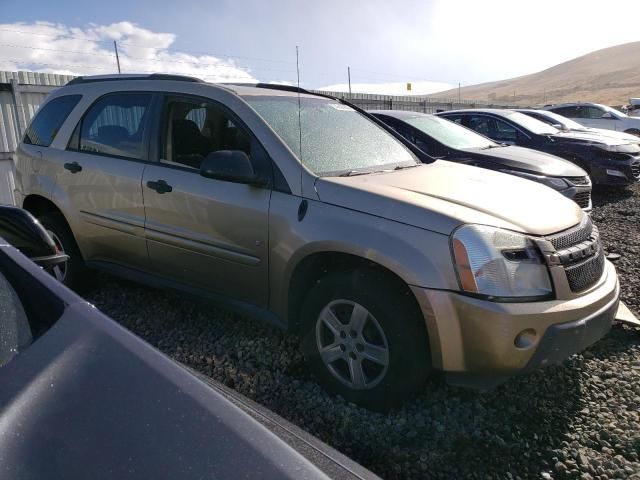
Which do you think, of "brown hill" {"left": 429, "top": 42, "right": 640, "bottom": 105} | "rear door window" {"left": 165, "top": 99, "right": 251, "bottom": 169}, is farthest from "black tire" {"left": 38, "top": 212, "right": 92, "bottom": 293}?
"brown hill" {"left": 429, "top": 42, "right": 640, "bottom": 105}

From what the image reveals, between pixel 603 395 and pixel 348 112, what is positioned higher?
pixel 348 112

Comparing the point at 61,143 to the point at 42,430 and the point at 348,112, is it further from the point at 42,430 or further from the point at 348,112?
the point at 42,430

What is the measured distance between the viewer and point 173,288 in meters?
3.54

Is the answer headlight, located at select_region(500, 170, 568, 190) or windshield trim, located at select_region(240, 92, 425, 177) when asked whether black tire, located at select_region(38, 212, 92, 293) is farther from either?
headlight, located at select_region(500, 170, 568, 190)

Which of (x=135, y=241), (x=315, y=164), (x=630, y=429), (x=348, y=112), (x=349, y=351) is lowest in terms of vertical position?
(x=630, y=429)

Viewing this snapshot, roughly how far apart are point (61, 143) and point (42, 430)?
363 centimetres

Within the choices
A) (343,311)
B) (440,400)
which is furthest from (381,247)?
(440,400)

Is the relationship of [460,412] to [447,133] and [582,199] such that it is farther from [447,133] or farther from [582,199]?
[447,133]

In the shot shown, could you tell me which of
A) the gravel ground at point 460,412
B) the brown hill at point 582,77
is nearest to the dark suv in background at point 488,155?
the gravel ground at point 460,412

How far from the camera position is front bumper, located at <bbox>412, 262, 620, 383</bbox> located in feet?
7.68

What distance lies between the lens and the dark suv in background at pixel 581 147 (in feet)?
27.9

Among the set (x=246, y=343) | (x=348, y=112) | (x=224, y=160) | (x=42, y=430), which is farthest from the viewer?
(x=348, y=112)

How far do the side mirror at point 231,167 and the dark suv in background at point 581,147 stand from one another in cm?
710

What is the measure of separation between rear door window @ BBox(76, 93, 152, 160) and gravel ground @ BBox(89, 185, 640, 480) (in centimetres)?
130
